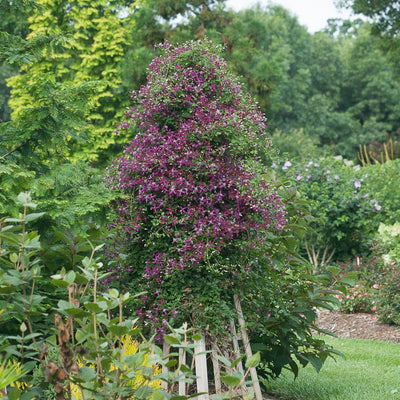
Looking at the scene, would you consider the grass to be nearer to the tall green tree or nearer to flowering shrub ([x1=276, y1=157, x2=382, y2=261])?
flowering shrub ([x1=276, y1=157, x2=382, y2=261])

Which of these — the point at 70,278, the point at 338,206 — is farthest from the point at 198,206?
the point at 338,206

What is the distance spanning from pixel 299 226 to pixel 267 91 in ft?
38.7

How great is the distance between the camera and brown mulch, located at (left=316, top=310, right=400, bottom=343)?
7299 millimetres

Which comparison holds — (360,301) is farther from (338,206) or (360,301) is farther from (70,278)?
(70,278)

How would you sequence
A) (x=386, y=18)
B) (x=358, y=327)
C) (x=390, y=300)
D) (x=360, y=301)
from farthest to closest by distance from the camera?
(x=386, y=18), (x=360, y=301), (x=358, y=327), (x=390, y=300)

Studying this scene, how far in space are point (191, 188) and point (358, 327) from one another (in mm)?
5542

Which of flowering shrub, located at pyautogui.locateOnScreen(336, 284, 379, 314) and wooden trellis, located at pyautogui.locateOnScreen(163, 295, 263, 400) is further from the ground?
wooden trellis, located at pyautogui.locateOnScreen(163, 295, 263, 400)

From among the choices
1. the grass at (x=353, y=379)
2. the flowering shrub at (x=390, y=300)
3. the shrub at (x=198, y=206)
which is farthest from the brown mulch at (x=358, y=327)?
the shrub at (x=198, y=206)

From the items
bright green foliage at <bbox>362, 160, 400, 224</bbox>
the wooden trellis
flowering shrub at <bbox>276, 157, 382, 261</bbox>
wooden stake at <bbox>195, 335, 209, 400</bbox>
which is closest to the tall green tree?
bright green foliage at <bbox>362, 160, 400, 224</bbox>

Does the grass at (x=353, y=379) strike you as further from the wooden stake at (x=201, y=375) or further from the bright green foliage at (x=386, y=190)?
the bright green foliage at (x=386, y=190)

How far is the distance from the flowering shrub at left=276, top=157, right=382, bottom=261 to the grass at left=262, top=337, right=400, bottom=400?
15.7ft

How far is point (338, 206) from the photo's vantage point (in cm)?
1139

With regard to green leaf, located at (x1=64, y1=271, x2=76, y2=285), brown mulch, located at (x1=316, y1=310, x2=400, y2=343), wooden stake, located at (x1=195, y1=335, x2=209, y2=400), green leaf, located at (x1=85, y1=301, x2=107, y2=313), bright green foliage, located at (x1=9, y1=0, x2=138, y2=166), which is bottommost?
brown mulch, located at (x1=316, y1=310, x2=400, y2=343)

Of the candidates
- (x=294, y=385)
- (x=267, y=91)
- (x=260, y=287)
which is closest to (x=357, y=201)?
(x=267, y=91)
